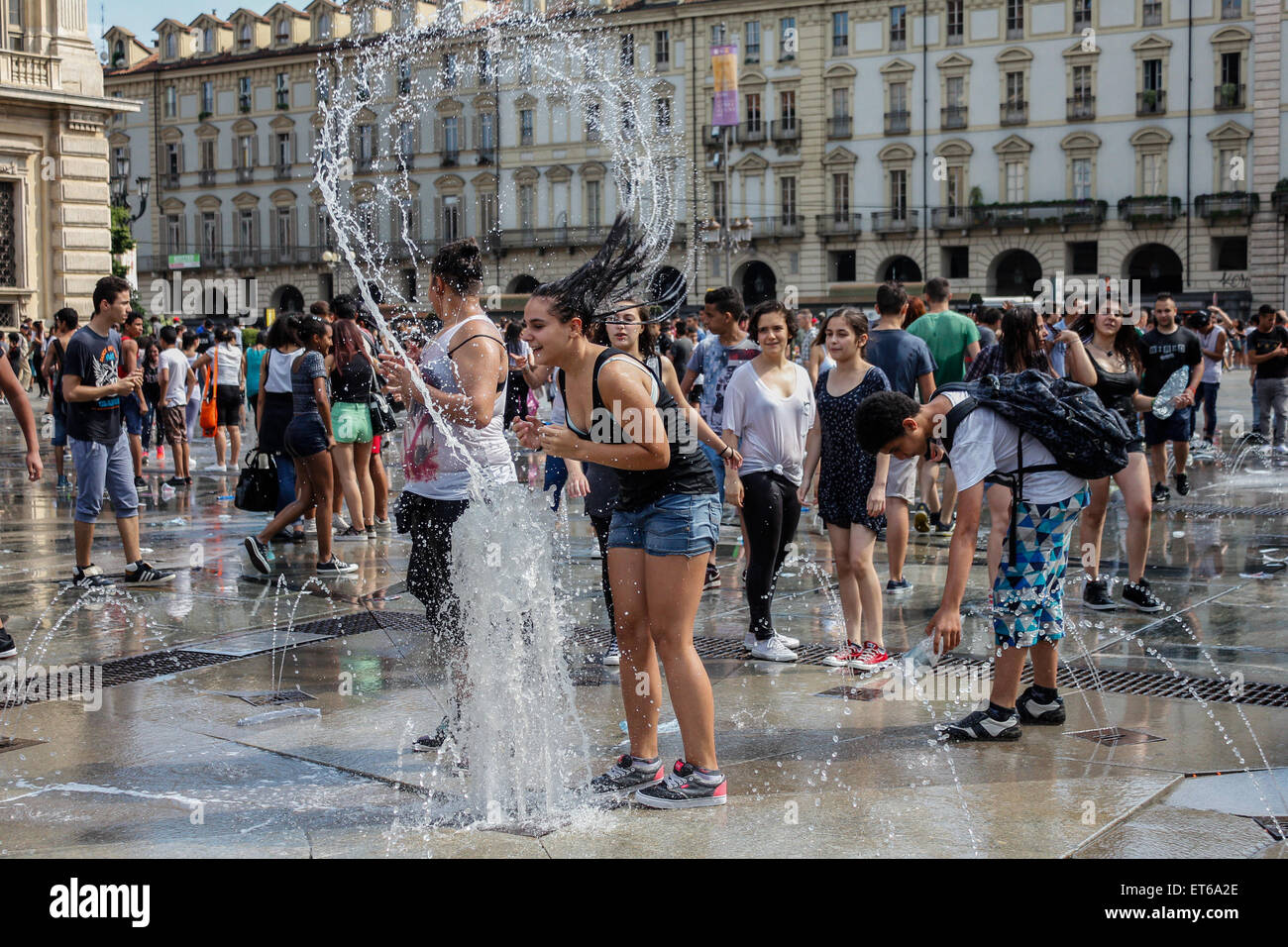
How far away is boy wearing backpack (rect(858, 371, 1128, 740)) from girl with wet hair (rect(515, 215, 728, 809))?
3.19 ft

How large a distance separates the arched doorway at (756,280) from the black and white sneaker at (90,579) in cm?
5215

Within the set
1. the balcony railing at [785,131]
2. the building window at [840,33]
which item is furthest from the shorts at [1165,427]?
the building window at [840,33]

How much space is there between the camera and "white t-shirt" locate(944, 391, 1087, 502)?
17.0 feet

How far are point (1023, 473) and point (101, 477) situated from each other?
569 centimetres

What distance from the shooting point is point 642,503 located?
15.1ft

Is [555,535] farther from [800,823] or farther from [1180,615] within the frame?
[800,823]

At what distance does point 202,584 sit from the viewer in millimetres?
8773

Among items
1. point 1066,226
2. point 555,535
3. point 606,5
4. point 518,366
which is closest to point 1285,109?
point 1066,226

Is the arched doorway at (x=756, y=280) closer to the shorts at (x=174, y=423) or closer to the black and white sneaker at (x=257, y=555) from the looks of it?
the shorts at (x=174, y=423)

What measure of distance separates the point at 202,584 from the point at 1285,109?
170ft

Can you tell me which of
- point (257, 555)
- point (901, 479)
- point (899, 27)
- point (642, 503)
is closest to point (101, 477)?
point (257, 555)

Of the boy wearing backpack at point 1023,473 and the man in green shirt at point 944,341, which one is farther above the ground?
the man in green shirt at point 944,341

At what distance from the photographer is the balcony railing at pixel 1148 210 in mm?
52719
